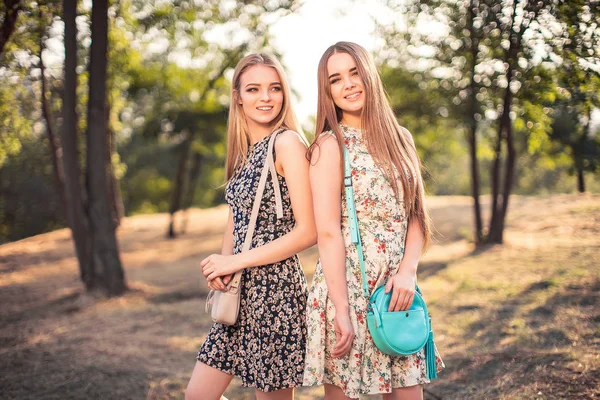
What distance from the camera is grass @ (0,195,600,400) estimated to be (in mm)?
4164

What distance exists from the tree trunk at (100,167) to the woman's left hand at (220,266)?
5964mm

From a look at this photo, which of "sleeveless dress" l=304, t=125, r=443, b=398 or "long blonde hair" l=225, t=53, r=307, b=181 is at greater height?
"long blonde hair" l=225, t=53, r=307, b=181

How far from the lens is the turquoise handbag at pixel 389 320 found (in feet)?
6.91

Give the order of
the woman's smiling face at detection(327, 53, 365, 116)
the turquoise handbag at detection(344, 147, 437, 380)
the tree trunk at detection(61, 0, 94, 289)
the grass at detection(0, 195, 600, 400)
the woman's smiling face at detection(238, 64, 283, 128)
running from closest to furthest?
the turquoise handbag at detection(344, 147, 437, 380), the woman's smiling face at detection(327, 53, 365, 116), the woman's smiling face at detection(238, 64, 283, 128), the grass at detection(0, 195, 600, 400), the tree trunk at detection(61, 0, 94, 289)

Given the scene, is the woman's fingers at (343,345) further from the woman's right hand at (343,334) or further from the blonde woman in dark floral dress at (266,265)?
the blonde woman in dark floral dress at (266,265)

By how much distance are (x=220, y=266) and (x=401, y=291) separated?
2.69ft

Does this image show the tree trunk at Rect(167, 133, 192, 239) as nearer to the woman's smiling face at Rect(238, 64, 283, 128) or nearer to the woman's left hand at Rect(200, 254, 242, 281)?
the woman's smiling face at Rect(238, 64, 283, 128)

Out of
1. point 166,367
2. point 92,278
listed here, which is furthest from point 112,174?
point 166,367

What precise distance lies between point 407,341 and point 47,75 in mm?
10199

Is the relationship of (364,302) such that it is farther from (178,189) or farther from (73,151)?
(178,189)

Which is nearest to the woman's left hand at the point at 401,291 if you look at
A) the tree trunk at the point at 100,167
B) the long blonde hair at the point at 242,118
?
the long blonde hair at the point at 242,118

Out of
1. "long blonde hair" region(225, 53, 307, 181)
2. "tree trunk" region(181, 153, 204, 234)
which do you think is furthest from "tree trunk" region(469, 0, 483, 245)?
"tree trunk" region(181, 153, 204, 234)

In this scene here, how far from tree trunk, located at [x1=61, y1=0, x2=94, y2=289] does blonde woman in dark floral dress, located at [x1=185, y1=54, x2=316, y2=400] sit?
5828 millimetres

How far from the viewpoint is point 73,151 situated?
7.88 meters
